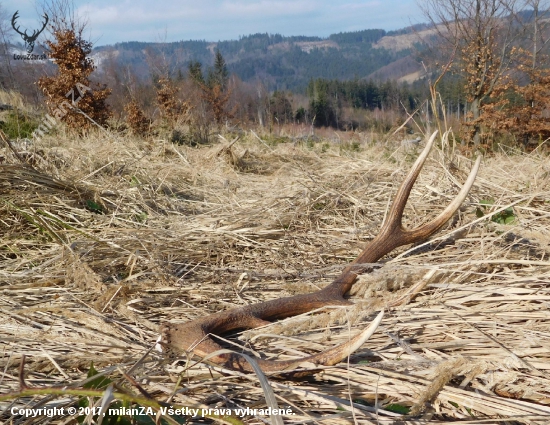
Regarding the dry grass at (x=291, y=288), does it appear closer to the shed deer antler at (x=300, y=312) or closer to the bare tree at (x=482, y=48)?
the shed deer antler at (x=300, y=312)

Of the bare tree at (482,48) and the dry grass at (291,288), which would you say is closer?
the dry grass at (291,288)

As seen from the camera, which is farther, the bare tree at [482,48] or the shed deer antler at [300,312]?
the bare tree at [482,48]

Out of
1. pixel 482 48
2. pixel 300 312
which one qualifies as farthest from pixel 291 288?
pixel 482 48

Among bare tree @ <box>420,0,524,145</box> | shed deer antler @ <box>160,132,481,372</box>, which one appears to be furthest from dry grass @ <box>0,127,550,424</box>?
bare tree @ <box>420,0,524,145</box>

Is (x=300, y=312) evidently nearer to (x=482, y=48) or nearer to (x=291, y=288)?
(x=291, y=288)

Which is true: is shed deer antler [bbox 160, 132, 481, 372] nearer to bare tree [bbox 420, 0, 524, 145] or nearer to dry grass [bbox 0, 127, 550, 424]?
dry grass [bbox 0, 127, 550, 424]

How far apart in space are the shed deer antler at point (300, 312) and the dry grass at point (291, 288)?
42 mm

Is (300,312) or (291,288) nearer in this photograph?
(300,312)

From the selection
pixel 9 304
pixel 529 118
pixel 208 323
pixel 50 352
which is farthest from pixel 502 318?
pixel 529 118

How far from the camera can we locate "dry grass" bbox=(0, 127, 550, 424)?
1.02m

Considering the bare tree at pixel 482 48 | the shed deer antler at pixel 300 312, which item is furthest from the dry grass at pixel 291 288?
the bare tree at pixel 482 48

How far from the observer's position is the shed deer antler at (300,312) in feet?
3.56

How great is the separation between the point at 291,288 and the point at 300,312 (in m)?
0.17

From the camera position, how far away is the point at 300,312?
4.71 ft
